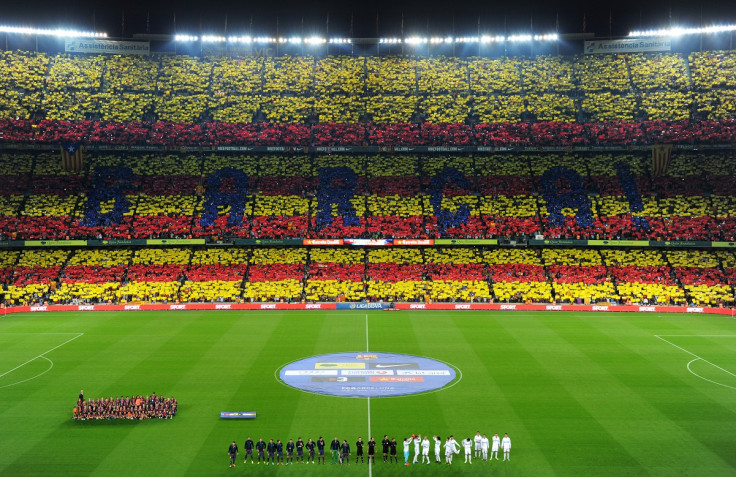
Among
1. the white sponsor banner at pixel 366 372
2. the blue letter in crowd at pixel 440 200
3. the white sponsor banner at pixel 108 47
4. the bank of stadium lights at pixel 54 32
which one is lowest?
the white sponsor banner at pixel 366 372

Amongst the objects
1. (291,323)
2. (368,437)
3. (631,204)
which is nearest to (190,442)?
(368,437)

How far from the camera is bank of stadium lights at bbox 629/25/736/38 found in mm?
72062

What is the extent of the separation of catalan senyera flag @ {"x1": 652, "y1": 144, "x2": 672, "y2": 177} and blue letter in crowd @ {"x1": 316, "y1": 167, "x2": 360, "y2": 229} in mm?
30824

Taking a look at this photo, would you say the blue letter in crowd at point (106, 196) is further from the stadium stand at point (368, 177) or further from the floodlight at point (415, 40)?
the floodlight at point (415, 40)

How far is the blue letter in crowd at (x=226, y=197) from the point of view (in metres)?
61.4

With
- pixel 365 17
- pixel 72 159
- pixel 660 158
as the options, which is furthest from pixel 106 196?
pixel 660 158

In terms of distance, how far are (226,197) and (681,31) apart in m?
56.3

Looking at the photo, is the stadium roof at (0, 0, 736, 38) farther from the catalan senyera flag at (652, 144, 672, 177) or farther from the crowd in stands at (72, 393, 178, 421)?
the crowd in stands at (72, 393, 178, 421)

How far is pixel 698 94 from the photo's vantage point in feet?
218

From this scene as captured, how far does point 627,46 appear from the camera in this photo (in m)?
74.9

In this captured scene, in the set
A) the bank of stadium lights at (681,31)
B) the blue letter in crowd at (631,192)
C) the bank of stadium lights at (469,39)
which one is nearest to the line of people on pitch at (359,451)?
the blue letter in crowd at (631,192)

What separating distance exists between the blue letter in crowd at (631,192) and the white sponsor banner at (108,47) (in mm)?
56079

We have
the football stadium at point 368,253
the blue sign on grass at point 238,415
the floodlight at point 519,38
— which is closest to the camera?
the football stadium at point 368,253

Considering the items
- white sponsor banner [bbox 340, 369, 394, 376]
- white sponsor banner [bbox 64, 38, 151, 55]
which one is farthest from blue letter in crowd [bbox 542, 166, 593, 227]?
white sponsor banner [bbox 64, 38, 151, 55]
